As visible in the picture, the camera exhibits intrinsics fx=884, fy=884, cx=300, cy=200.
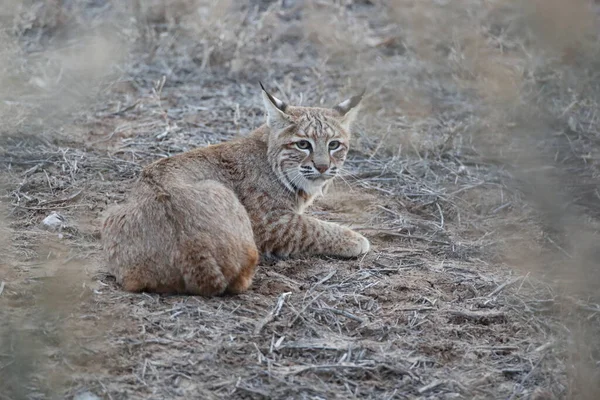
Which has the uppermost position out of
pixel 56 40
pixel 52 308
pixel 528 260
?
pixel 52 308

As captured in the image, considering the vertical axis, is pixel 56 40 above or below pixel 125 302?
below

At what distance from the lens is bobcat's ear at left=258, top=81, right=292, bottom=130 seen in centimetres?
651

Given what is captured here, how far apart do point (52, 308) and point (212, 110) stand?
565 centimetres

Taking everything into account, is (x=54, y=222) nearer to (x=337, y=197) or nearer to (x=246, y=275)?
(x=246, y=275)

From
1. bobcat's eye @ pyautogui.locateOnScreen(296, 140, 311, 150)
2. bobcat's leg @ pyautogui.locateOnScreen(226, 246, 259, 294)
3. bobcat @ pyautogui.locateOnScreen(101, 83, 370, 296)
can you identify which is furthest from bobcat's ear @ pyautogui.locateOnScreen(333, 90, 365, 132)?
bobcat's leg @ pyautogui.locateOnScreen(226, 246, 259, 294)

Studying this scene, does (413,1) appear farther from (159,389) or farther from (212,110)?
(159,389)

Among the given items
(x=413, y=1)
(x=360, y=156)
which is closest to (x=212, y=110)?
(x=360, y=156)

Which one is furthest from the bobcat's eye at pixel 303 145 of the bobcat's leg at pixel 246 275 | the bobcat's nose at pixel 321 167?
the bobcat's leg at pixel 246 275

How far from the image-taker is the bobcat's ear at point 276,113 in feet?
21.4

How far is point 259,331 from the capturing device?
505 cm

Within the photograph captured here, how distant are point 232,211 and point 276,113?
1120 millimetres

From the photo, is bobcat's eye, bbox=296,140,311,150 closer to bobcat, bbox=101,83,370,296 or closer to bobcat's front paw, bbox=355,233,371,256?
bobcat, bbox=101,83,370,296

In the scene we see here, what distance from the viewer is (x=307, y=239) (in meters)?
6.38

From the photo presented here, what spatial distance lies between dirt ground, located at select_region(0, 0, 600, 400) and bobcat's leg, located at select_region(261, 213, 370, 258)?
0.18 m
